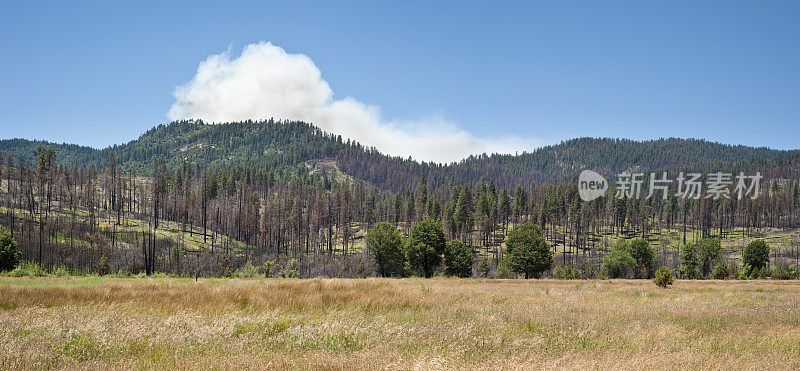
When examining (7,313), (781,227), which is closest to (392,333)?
(7,313)

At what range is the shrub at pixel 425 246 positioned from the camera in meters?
61.9

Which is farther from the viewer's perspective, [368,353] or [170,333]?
[170,333]

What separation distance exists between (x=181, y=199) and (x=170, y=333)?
16224 centimetres

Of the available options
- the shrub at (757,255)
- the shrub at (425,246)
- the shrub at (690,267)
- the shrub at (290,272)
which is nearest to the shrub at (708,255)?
the shrub at (757,255)

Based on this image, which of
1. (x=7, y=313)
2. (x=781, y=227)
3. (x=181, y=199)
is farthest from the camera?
(x=781, y=227)

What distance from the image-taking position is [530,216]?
154m

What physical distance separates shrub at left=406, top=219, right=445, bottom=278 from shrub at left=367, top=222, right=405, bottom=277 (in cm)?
227

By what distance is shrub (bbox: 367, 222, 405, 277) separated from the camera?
63.6m

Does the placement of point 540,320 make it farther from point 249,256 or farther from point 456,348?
point 249,256

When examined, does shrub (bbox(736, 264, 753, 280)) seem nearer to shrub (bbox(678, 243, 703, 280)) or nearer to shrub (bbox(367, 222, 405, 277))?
shrub (bbox(678, 243, 703, 280))

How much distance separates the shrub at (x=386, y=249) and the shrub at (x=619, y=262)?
41.8m

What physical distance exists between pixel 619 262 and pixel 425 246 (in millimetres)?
40605

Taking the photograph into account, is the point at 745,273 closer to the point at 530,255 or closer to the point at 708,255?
the point at 708,255

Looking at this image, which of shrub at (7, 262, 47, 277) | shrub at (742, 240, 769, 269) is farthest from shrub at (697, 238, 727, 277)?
shrub at (7, 262, 47, 277)
